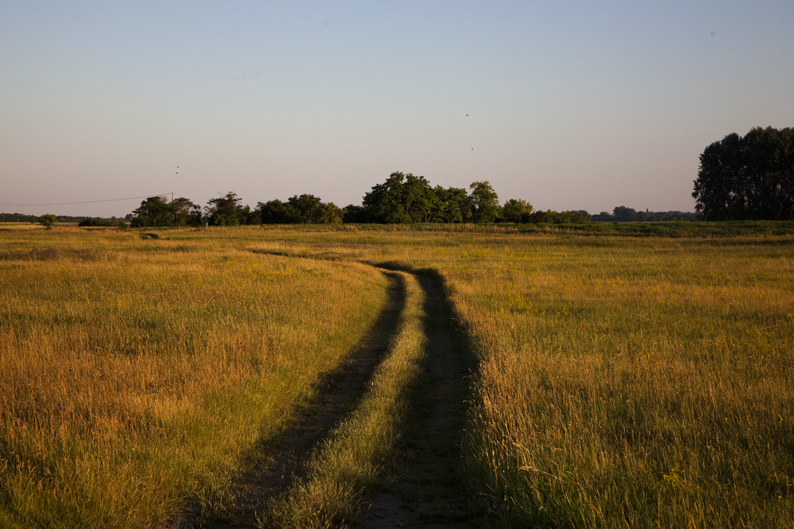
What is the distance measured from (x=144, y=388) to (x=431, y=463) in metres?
4.28

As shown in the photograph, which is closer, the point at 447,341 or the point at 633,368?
the point at 633,368

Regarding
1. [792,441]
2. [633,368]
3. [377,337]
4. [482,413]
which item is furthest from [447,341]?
[792,441]

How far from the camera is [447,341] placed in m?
12.8

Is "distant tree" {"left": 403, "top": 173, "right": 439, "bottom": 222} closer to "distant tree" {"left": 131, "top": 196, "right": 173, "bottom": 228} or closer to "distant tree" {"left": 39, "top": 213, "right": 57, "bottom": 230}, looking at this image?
"distant tree" {"left": 131, "top": 196, "right": 173, "bottom": 228}

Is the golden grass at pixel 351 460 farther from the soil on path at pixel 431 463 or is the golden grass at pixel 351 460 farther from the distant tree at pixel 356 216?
the distant tree at pixel 356 216

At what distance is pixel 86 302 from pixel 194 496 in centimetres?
1189

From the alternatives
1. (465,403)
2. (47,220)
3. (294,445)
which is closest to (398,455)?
(294,445)

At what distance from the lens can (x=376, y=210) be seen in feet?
349

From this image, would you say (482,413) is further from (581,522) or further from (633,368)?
(633,368)

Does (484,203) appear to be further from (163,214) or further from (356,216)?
(163,214)

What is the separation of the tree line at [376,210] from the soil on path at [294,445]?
9305cm

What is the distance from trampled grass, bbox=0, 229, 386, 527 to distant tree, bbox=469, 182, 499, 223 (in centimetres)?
9796

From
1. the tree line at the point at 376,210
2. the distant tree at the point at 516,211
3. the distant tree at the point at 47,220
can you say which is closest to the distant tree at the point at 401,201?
the tree line at the point at 376,210

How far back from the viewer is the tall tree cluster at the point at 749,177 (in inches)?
3226
